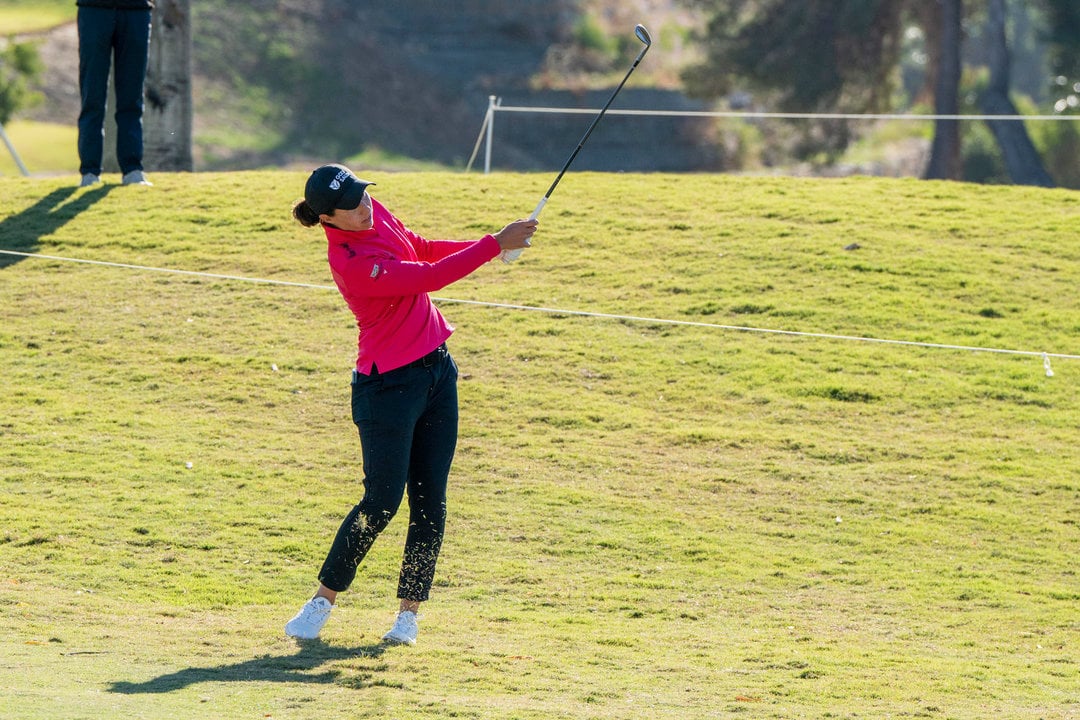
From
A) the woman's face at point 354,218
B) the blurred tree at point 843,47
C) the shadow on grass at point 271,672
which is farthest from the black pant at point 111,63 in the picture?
the blurred tree at point 843,47

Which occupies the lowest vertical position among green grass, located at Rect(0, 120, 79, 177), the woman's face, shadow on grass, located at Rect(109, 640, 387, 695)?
shadow on grass, located at Rect(109, 640, 387, 695)

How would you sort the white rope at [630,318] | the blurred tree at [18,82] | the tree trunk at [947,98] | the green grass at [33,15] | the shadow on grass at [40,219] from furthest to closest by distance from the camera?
1. the green grass at [33,15]
2. the tree trunk at [947,98]
3. the blurred tree at [18,82]
4. the shadow on grass at [40,219]
5. the white rope at [630,318]

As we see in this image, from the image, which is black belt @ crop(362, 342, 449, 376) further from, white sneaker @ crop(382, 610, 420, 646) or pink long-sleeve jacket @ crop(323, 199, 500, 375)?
white sneaker @ crop(382, 610, 420, 646)

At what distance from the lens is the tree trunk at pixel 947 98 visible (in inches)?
1208

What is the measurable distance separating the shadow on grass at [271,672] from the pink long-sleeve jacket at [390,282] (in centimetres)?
118

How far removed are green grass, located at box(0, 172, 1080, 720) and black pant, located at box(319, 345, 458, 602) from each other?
37 centimetres

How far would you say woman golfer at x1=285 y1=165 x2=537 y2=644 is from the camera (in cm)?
594

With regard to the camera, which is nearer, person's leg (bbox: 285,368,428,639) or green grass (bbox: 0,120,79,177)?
person's leg (bbox: 285,368,428,639)

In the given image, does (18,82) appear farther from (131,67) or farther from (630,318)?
(630,318)

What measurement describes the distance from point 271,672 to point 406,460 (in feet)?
3.26

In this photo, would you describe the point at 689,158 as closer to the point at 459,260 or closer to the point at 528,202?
the point at 528,202

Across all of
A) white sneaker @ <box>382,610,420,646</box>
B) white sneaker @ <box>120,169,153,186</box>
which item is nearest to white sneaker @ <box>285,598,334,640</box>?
white sneaker @ <box>382,610,420,646</box>

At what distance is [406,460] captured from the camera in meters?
6.13

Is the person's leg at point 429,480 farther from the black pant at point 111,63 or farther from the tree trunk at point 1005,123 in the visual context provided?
the tree trunk at point 1005,123
